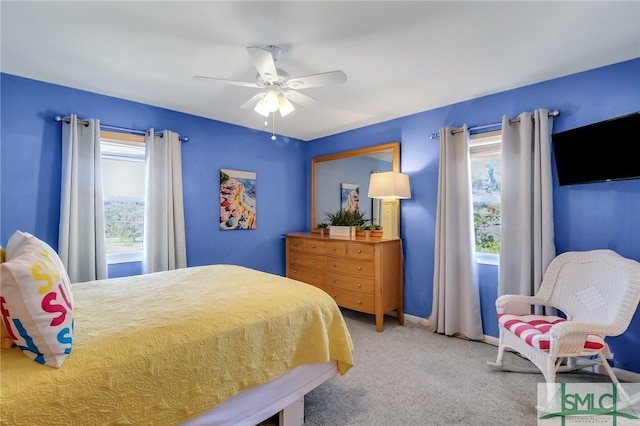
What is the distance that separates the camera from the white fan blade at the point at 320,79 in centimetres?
197

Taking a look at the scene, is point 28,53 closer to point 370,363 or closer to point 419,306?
point 370,363

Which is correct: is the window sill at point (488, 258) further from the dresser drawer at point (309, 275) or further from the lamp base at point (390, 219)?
the dresser drawer at point (309, 275)

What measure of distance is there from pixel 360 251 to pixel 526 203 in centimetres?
162

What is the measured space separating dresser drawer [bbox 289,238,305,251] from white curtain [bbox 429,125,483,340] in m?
1.71

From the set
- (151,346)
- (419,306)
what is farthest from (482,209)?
(151,346)

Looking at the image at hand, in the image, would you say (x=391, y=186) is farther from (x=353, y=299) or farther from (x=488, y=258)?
(x=353, y=299)

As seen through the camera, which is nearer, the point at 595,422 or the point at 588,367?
the point at 595,422

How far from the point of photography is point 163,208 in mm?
3199

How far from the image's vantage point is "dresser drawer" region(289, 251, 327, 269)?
3.76 m

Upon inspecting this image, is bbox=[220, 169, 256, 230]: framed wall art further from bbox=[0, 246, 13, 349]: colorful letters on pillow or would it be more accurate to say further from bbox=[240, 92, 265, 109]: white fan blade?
bbox=[0, 246, 13, 349]: colorful letters on pillow

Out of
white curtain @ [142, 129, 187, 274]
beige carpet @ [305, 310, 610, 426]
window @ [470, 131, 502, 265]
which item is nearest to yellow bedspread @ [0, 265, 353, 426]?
beige carpet @ [305, 310, 610, 426]

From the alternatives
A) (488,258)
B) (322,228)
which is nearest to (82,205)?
(322,228)

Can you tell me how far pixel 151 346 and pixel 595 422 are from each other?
2.53 metres

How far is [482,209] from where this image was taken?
3139 millimetres
